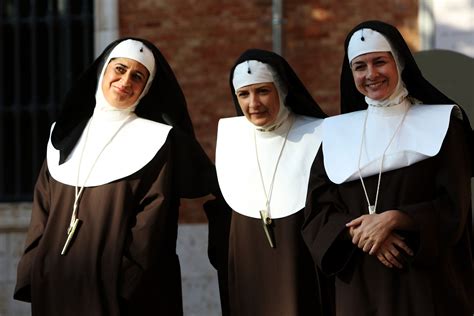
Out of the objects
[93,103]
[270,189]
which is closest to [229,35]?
[93,103]

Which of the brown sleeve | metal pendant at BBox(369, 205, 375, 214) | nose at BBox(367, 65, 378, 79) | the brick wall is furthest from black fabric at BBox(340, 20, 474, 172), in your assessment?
the brick wall

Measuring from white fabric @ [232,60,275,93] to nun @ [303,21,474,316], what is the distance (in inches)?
19.0

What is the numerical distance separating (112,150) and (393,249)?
5.37 ft

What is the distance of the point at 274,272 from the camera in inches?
236

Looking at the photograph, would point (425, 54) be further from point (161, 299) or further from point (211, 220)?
point (161, 299)

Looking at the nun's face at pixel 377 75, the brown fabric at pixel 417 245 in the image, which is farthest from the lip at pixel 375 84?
the brown fabric at pixel 417 245

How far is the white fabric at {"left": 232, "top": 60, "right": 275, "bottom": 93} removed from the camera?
19.8 feet

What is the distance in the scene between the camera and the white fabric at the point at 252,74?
19.8 feet

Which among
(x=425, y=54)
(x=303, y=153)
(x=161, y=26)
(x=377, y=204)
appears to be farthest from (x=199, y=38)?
(x=377, y=204)

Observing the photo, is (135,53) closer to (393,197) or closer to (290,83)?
(290,83)

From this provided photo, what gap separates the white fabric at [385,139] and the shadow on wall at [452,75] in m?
1.01

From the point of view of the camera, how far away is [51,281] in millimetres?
6059

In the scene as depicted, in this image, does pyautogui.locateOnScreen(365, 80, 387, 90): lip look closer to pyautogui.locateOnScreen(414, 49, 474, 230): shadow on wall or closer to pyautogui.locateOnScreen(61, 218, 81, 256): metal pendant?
pyautogui.locateOnScreen(414, 49, 474, 230): shadow on wall

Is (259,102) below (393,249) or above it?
above
